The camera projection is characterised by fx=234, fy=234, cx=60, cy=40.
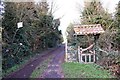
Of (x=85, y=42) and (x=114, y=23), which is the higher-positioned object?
(x=114, y=23)

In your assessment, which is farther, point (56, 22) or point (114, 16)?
point (56, 22)

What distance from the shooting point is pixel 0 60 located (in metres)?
6.26

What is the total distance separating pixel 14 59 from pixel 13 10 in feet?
5.90

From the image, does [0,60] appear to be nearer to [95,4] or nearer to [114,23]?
[114,23]

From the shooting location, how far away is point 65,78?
548cm

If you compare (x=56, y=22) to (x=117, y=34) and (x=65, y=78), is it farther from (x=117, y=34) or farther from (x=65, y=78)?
(x=65, y=78)

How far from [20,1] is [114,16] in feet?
15.1

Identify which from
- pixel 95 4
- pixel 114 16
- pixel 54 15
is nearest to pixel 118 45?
pixel 114 16

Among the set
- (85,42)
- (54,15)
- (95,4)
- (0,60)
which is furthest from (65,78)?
(54,15)

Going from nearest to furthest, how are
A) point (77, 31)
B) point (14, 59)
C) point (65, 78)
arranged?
point (65, 78) < point (14, 59) < point (77, 31)

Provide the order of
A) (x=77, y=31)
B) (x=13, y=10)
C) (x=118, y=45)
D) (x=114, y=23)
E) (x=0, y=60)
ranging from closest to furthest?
(x=0, y=60), (x=13, y=10), (x=118, y=45), (x=77, y=31), (x=114, y=23)

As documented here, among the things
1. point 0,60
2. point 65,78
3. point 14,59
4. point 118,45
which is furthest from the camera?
point 118,45

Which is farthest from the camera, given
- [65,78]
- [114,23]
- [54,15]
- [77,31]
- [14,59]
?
[54,15]

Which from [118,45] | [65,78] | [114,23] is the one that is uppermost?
[114,23]
